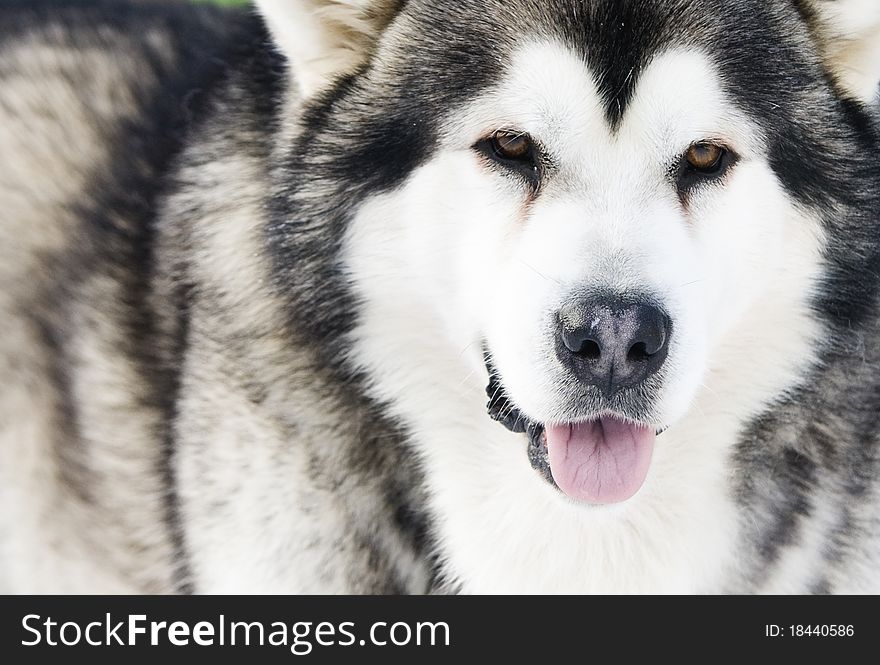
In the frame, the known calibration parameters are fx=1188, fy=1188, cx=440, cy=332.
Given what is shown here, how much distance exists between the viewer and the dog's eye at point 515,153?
8.96 feet

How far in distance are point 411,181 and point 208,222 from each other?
73 cm

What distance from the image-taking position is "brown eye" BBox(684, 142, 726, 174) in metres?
2.72

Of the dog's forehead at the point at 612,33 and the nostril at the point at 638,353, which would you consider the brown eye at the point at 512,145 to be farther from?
the nostril at the point at 638,353

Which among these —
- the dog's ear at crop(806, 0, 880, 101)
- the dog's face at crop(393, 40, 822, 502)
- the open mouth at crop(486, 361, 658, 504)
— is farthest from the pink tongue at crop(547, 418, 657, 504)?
the dog's ear at crop(806, 0, 880, 101)

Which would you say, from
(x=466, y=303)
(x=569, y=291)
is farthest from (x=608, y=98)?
(x=466, y=303)

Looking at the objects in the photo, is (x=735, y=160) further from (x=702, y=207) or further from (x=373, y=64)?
(x=373, y=64)

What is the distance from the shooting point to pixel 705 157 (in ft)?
8.97

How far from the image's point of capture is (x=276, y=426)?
10.6 ft

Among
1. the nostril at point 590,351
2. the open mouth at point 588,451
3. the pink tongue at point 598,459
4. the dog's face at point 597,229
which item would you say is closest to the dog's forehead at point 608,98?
the dog's face at point 597,229

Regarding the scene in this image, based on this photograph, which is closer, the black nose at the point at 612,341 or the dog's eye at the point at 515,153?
the black nose at the point at 612,341

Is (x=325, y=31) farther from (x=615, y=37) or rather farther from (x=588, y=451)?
(x=588, y=451)

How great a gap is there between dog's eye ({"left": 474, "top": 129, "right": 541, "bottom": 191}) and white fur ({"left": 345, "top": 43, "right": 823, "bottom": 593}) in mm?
29

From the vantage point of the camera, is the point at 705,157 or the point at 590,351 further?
the point at 705,157

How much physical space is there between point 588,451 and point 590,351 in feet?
1.24
